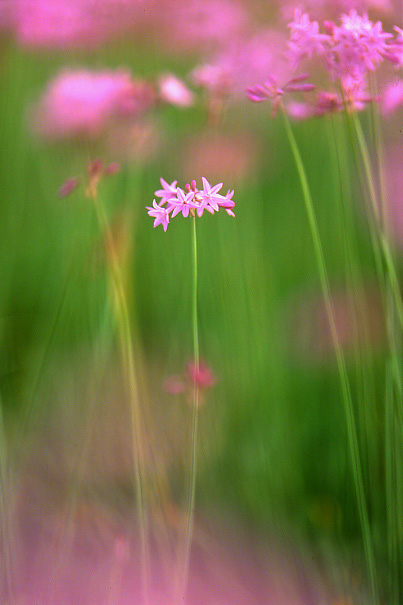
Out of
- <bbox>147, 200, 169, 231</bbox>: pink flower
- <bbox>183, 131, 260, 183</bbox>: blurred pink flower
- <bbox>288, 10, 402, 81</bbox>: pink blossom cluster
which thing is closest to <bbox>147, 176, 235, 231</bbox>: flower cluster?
<bbox>147, 200, 169, 231</bbox>: pink flower

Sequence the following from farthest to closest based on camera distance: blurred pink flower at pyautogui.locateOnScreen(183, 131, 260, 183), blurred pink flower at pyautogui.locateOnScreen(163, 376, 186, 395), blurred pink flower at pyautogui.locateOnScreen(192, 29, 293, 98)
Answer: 1. blurred pink flower at pyautogui.locateOnScreen(183, 131, 260, 183)
2. blurred pink flower at pyautogui.locateOnScreen(192, 29, 293, 98)
3. blurred pink flower at pyautogui.locateOnScreen(163, 376, 186, 395)

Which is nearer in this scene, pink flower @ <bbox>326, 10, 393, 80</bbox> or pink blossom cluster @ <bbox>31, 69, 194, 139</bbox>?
pink flower @ <bbox>326, 10, 393, 80</bbox>

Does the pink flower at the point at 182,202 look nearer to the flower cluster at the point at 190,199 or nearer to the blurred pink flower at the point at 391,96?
the flower cluster at the point at 190,199

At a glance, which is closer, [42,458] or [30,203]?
[42,458]

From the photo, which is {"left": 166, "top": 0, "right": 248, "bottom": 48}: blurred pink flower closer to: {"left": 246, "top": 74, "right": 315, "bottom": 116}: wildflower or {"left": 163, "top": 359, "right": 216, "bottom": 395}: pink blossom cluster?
{"left": 246, "top": 74, "right": 315, "bottom": 116}: wildflower

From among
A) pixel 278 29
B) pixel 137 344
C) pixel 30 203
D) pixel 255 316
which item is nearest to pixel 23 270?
pixel 30 203

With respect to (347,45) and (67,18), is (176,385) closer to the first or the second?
(347,45)

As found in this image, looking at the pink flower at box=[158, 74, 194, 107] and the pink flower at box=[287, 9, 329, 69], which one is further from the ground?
the pink flower at box=[158, 74, 194, 107]

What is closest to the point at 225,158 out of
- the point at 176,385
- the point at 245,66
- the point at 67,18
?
the point at 245,66

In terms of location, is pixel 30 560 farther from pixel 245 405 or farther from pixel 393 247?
pixel 393 247
